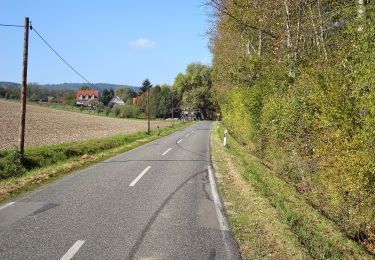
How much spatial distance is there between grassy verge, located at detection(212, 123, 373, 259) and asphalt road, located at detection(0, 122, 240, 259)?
369mm

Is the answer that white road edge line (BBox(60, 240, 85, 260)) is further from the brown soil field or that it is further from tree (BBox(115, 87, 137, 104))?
tree (BBox(115, 87, 137, 104))

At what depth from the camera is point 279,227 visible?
694 cm

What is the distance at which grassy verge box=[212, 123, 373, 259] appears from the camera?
19.8 ft

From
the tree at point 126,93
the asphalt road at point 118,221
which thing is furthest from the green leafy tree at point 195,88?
the asphalt road at point 118,221

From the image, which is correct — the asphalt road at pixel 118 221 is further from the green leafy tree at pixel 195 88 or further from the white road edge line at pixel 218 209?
the green leafy tree at pixel 195 88

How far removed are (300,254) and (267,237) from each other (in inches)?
42.3

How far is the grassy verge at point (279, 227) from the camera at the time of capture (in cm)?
604

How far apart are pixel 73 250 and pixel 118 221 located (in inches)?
66.2

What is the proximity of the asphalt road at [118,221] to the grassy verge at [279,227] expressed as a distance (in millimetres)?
369

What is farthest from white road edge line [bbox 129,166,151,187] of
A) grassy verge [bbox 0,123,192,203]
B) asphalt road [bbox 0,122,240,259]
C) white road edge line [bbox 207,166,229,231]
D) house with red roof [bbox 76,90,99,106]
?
house with red roof [bbox 76,90,99,106]

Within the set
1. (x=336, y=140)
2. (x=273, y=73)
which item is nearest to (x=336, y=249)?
(x=336, y=140)

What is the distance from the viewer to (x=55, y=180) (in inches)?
473

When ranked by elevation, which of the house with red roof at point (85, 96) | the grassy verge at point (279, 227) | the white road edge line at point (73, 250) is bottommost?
the white road edge line at point (73, 250)

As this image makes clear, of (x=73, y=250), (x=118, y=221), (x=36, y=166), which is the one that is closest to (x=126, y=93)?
(x=36, y=166)
